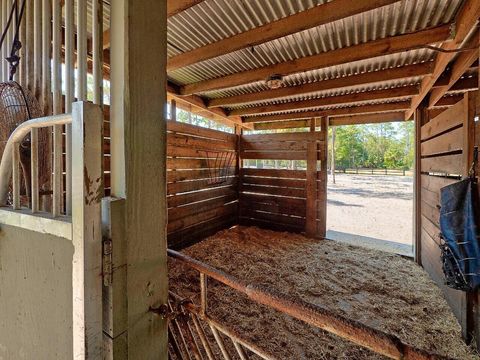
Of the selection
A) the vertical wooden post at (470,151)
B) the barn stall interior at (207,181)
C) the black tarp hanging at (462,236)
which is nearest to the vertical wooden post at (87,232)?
the barn stall interior at (207,181)

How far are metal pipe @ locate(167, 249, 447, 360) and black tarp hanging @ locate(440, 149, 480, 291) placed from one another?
149cm

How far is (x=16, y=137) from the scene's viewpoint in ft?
2.71

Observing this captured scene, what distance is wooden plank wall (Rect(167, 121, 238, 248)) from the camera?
315 cm

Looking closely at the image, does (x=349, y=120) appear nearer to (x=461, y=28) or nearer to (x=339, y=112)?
(x=339, y=112)

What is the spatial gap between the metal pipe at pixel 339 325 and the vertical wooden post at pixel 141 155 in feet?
0.93

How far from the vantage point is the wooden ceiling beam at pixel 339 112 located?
3.34 meters

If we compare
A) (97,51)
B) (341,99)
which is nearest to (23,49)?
(97,51)

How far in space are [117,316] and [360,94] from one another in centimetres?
339

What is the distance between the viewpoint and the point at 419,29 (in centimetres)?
168

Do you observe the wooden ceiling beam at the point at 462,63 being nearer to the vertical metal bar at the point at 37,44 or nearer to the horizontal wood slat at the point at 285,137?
the horizontal wood slat at the point at 285,137

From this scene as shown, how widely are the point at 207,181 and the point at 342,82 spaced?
2.31m

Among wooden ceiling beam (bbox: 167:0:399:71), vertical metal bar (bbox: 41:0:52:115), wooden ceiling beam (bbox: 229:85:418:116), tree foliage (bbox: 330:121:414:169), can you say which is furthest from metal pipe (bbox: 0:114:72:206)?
tree foliage (bbox: 330:121:414:169)

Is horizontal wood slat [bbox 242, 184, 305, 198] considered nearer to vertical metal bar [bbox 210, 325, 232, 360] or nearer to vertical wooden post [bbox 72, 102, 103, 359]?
vertical metal bar [bbox 210, 325, 232, 360]

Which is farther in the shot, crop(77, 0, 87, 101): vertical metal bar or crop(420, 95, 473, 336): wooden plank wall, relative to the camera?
crop(420, 95, 473, 336): wooden plank wall
